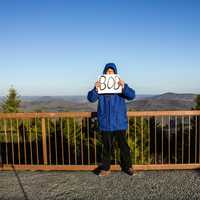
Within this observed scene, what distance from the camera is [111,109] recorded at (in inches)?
213

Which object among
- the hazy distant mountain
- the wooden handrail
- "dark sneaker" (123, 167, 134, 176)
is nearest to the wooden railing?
the wooden handrail

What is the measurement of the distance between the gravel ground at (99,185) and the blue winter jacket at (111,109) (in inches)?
37.4

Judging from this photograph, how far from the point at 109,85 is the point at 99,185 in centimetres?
171

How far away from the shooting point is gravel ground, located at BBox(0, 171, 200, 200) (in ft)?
15.4

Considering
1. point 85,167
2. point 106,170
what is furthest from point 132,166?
point 85,167

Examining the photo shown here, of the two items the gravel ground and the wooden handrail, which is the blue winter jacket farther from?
the gravel ground

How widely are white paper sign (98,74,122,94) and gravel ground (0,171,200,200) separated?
61.5 inches

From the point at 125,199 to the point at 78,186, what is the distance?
3.16 feet

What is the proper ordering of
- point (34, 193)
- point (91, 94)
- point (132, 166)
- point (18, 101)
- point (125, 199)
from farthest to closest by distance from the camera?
1. point (18, 101)
2. point (132, 166)
3. point (91, 94)
4. point (34, 193)
5. point (125, 199)

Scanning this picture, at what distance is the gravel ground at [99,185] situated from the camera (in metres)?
4.68

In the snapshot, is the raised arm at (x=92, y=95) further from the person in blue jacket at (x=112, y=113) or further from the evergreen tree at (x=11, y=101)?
the evergreen tree at (x=11, y=101)

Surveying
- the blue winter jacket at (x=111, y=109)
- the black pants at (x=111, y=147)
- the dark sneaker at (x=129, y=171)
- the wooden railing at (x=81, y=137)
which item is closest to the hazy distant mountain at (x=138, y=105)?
the wooden railing at (x=81, y=137)

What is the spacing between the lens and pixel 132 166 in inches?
234

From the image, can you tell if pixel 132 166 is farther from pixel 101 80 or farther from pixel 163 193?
pixel 101 80
